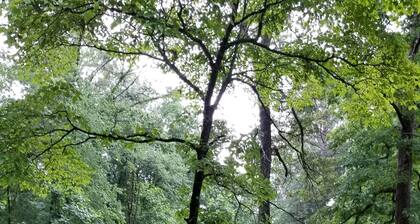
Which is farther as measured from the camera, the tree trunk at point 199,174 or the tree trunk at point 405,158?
the tree trunk at point 405,158

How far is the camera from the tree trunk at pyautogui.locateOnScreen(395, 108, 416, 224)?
7660 mm

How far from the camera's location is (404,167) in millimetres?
8094

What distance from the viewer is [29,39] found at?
4.14 meters

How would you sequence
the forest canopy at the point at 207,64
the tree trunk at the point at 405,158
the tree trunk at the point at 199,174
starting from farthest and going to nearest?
the tree trunk at the point at 405,158 < the tree trunk at the point at 199,174 < the forest canopy at the point at 207,64

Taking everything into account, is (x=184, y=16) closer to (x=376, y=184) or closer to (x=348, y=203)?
(x=376, y=184)

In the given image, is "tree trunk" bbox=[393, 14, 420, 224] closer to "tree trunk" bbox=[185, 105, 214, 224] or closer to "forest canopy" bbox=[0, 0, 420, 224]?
"forest canopy" bbox=[0, 0, 420, 224]

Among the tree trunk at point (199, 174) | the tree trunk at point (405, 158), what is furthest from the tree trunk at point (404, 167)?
the tree trunk at point (199, 174)

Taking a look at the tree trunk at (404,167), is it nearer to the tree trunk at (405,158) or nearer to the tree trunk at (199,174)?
the tree trunk at (405,158)

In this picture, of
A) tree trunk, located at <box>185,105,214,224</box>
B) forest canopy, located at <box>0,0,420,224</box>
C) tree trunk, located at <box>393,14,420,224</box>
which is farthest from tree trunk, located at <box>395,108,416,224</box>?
tree trunk, located at <box>185,105,214,224</box>

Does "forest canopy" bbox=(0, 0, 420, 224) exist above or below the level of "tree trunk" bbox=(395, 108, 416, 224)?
below

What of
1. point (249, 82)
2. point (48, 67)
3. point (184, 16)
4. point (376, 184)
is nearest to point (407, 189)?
point (376, 184)

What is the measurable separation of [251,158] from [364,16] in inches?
67.4

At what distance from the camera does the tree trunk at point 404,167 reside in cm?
766

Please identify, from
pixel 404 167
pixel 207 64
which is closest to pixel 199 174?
pixel 207 64
